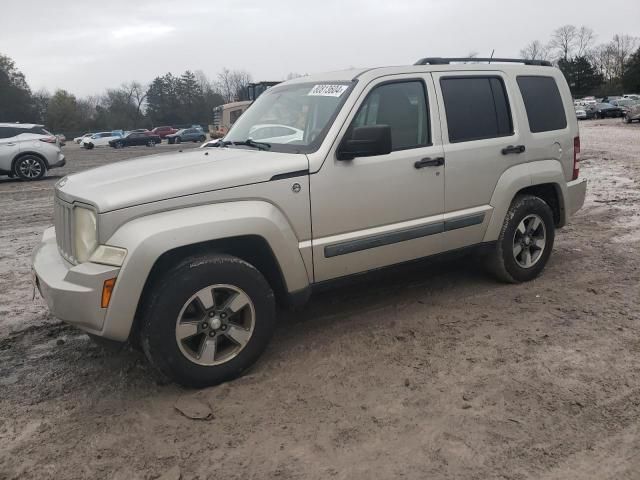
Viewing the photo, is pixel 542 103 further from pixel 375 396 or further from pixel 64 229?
pixel 64 229

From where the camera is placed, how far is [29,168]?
51.2 feet

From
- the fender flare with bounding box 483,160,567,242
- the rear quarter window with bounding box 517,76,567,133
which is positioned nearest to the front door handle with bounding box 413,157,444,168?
the fender flare with bounding box 483,160,567,242

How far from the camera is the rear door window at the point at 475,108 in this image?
4.49 m

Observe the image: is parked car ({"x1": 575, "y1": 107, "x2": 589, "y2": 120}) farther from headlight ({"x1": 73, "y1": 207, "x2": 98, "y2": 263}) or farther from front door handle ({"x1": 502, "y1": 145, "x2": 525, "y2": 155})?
headlight ({"x1": 73, "y1": 207, "x2": 98, "y2": 263})

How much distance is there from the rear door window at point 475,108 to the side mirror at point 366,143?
95 cm

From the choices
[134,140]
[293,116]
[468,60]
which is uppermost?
[134,140]

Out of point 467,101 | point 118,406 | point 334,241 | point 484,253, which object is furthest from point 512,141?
point 118,406

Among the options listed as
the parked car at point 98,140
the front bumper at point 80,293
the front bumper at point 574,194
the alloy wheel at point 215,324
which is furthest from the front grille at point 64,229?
the parked car at point 98,140

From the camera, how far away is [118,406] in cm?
332

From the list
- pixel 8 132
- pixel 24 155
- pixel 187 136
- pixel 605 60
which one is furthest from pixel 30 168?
pixel 605 60

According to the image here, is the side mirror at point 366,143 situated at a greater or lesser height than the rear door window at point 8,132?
lesser

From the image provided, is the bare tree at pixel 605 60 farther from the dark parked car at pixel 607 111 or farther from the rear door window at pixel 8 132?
the rear door window at pixel 8 132

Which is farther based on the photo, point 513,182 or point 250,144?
point 513,182

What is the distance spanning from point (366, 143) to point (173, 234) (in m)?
1.39
